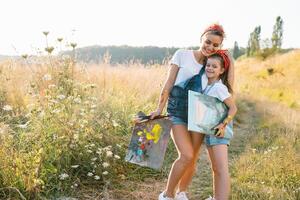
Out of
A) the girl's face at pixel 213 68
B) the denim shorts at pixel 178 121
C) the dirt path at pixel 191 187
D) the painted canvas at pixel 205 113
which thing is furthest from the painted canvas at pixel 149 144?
the girl's face at pixel 213 68

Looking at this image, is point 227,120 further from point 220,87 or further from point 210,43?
point 210,43

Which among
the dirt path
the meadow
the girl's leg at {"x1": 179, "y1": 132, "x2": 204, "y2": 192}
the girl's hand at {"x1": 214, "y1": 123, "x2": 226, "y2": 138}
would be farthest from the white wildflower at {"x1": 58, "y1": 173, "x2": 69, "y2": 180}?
the girl's hand at {"x1": 214, "y1": 123, "x2": 226, "y2": 138}

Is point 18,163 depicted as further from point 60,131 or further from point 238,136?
point 238,136

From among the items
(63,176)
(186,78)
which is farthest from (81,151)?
(186,78)

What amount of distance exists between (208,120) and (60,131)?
1508mm

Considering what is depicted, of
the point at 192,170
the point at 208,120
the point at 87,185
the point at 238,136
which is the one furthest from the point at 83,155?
the point at 238,136

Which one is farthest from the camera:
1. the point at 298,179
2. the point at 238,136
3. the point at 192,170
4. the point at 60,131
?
the point at 238,136

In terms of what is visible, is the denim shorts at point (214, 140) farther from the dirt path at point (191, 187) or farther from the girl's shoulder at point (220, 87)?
the dirt path at point (191, 187)

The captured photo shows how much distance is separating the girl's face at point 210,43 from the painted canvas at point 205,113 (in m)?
0.36

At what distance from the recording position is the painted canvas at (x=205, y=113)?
3.54 meters

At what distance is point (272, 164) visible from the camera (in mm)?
4863

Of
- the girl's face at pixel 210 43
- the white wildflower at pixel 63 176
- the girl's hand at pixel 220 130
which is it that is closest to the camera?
the girl's hand at pixel 220 130

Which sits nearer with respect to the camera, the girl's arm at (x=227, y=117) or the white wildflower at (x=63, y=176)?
the girl's arm at (x=227, y=117)

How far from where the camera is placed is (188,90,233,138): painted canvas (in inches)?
139
